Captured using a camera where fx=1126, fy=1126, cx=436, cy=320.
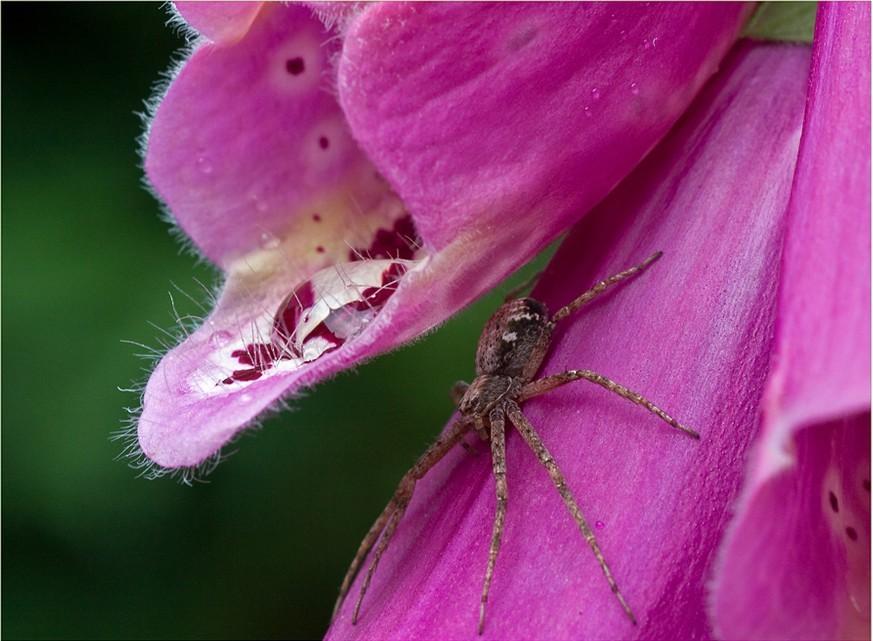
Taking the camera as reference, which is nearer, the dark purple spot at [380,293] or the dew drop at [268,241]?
the dark purple spot at [380,293]

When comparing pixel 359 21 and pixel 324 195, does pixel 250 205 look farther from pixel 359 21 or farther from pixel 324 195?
pixel 359 21

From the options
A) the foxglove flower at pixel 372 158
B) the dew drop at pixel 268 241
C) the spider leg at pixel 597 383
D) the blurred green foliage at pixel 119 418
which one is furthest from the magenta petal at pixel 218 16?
the blurred green foliage at pixel 119 418

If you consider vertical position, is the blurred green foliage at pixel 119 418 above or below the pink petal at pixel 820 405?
above

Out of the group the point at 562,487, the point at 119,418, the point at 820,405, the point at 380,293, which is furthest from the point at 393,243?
the point at 119,418

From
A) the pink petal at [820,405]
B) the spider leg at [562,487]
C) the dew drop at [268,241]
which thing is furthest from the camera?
the dew drop at [268,241]

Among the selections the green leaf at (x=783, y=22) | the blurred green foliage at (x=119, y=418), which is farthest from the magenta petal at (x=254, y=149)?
the blurred green foliage at (x=119, y=418)

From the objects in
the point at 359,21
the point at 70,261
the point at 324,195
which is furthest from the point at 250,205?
the point at 70,261

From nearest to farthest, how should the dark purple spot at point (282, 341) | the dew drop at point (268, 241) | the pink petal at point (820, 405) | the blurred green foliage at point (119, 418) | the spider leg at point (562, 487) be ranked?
the pink petal at point (820, 405)
the spider leg at point (562, 487)
the dark purple spot at point (282, 341)
the dew drop at point (268, 241)
the blurred green foliage at point (119, 418)

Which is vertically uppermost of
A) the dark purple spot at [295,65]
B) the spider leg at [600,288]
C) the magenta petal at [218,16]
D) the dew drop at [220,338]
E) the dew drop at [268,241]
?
the dark purple spot at [295,65]

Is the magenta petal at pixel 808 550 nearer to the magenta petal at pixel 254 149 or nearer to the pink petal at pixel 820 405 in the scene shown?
the pink petal at pixel 820 405
